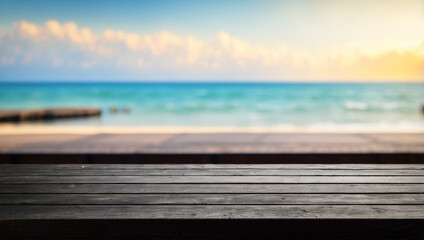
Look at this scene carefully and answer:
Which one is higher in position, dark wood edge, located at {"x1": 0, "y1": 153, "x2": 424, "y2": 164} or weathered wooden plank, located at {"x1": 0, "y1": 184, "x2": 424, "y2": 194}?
weathered wooden plank, located at {"x1": 0, "y1": 184, "x2": 424, "y2": 194}

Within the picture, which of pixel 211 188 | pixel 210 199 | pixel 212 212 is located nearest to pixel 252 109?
pixel 211 188

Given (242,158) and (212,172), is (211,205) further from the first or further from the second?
(242,158)

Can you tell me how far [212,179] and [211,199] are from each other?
0.35 metres

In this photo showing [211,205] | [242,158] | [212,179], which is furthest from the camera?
[242,158]

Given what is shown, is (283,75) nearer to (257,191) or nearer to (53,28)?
(53,28)

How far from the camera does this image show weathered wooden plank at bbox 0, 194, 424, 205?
1.59 m

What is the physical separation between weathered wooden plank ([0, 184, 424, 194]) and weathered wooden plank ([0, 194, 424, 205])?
63 millimetres

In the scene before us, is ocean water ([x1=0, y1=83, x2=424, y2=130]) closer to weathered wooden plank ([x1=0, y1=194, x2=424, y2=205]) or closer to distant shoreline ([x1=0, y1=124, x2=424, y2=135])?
distant shoreline ([x1=0, y1=124, x2=424, y2=135])

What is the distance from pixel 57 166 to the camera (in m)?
2.34

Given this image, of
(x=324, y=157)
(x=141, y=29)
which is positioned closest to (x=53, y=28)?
(x=141, y=29)

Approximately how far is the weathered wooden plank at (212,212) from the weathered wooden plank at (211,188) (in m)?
0.22

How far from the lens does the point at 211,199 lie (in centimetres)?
163
